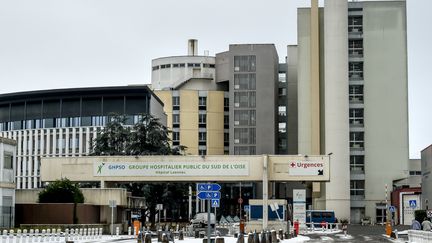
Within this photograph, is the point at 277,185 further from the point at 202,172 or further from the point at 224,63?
the point at 202,172

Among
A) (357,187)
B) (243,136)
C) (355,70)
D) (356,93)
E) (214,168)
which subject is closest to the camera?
(214,168)

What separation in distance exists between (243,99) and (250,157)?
61484 mm

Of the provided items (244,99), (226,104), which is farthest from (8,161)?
(226,104)

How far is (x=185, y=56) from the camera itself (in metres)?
156

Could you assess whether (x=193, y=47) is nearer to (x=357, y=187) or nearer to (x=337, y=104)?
(x=337, y=104)

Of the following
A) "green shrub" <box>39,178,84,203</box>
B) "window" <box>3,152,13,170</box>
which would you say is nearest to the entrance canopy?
"green shrub" <box>39,178,84,203</box>

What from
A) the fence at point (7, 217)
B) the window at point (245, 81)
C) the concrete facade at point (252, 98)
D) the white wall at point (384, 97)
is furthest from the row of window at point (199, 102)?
the fence at point (7, 217)

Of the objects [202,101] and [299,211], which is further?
[202,101]

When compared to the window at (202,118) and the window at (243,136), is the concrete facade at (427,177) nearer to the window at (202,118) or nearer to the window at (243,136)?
the window at (243,136)

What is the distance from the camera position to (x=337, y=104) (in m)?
116

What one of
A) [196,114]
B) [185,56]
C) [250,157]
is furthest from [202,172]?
[185,56]

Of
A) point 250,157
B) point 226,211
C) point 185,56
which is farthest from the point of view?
point 185,56

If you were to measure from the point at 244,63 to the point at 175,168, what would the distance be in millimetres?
63197

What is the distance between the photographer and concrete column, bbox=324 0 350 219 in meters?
114
